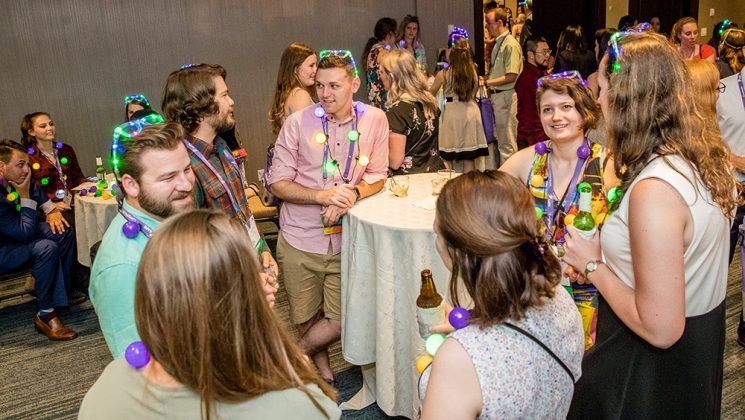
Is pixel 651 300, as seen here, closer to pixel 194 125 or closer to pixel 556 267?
pixel 556 267

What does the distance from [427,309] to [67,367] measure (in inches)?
107

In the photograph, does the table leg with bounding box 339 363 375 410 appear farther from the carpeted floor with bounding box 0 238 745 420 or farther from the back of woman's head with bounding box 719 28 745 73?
the back of woman's head with bounding box 719 28 745 73

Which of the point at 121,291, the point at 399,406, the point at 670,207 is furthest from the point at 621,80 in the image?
the point at 399,406

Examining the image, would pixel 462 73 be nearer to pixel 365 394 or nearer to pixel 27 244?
pixel 365 394

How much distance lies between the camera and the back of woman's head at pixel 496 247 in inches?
46.8

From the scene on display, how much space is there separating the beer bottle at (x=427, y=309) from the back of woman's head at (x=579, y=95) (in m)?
1.01

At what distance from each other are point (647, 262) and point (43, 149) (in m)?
4.68

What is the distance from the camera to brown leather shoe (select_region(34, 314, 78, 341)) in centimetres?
391

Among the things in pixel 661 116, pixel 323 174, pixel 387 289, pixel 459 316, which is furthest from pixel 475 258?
pixel 323 174

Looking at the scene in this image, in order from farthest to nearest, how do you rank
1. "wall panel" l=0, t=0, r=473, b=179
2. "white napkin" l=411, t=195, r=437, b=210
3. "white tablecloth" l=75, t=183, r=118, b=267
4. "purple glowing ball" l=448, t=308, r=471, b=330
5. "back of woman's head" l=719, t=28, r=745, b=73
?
"wall panel" l=0, t=0, r=473, b=179
"white tablecloth" l=75, t=183, r=118, b=267
"back of woman's head" l=719, t=28, r=745, b=73
"white napkin" l=411, t=195, r=437, b=210
"purple glowing ball" l=448, t=308, r=471, b=330

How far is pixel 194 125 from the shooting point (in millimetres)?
2295

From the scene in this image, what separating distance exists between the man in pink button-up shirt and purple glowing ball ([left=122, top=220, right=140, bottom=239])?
114 cm

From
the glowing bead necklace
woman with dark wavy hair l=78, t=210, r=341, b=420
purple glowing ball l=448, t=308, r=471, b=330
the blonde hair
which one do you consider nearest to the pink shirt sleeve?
the glowing bead necklace

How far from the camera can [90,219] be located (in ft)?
13.7
